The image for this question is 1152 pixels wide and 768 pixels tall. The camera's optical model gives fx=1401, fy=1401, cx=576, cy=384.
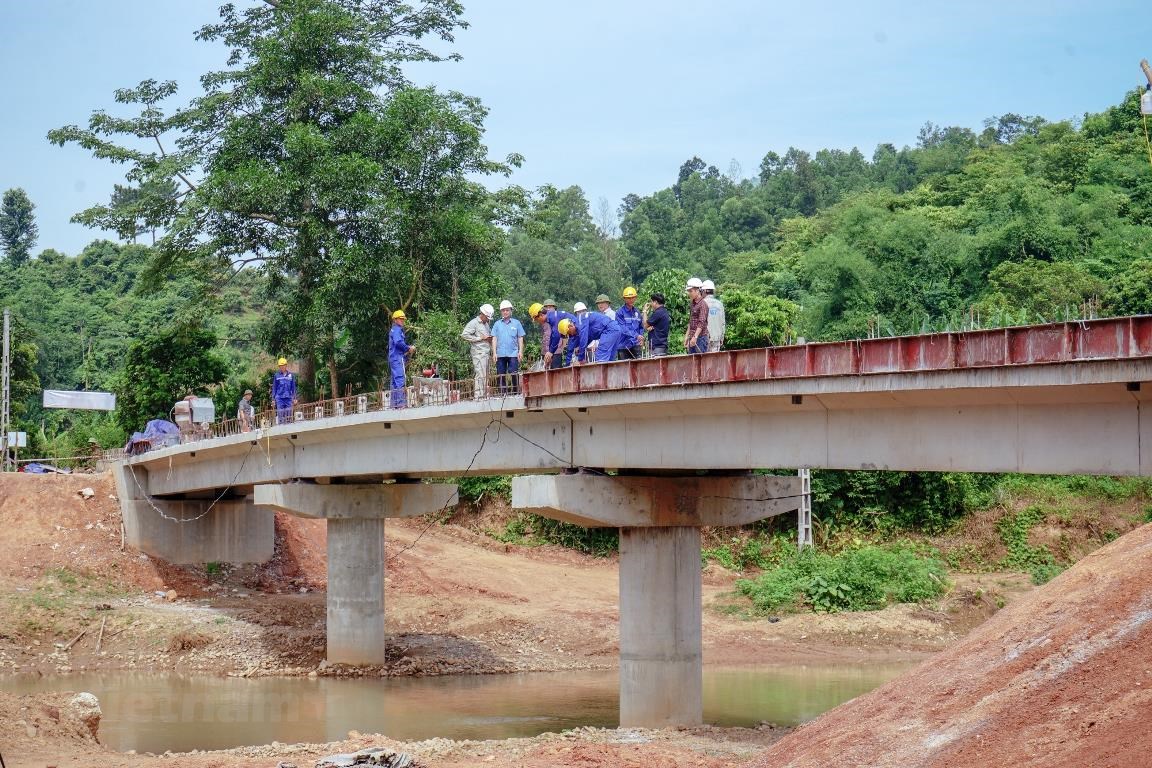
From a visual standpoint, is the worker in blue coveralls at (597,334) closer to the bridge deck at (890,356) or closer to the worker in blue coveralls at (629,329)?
the worker in blue coveralls at (629,329)

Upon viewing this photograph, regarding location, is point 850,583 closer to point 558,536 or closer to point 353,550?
point 558,536

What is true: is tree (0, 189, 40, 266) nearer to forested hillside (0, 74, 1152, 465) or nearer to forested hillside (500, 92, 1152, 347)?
forested hillside (0, 74, 1152, 465)

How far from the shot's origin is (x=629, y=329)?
23.8 metres

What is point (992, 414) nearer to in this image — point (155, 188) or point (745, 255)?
point (155, 188)

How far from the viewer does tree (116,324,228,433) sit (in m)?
51.8

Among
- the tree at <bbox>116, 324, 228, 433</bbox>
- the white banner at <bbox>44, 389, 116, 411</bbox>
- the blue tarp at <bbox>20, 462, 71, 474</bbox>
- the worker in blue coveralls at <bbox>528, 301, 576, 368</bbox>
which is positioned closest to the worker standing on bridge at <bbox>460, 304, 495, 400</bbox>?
the worker in blue coveralls at <bbox>528, 301, 576, 368</bbox>

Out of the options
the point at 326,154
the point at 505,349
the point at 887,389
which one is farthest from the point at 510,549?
the point at 887,389

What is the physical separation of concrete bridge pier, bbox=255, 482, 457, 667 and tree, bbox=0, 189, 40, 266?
248 ft

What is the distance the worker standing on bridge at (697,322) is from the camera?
72.6 feet

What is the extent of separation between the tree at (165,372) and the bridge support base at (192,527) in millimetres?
8131

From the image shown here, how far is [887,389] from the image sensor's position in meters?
18.2

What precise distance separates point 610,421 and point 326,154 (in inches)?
885

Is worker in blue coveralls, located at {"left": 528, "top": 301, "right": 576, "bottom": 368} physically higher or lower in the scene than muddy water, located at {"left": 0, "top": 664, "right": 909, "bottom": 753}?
higher

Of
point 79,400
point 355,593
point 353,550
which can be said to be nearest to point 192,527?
point 79,400
